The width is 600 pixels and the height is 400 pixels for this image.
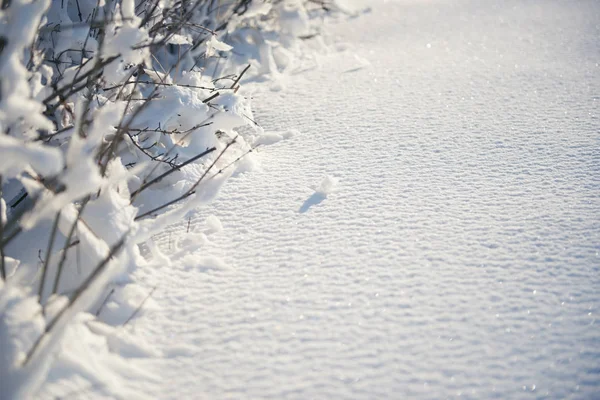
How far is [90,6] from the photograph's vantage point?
1.67 meters

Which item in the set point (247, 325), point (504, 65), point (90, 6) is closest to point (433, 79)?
point (504, 65)

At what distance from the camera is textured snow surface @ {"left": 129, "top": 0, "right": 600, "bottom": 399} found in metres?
0.88

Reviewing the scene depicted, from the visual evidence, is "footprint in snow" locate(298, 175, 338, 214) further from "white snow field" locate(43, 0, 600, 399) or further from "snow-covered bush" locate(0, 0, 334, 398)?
"snow-covered bush" locate(0, 0, 334, 398)

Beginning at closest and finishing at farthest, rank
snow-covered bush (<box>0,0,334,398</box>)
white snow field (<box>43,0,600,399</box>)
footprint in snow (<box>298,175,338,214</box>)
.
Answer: snow-covered bush (<box>0,0,334,398</box>), white snow field (<box>43,0,600,399</box>), footprint in snow (<box>298,175,338,214</box>)

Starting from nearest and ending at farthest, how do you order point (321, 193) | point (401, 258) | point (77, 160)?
point (77, 160) → point (401, 258) → point (321, 193)

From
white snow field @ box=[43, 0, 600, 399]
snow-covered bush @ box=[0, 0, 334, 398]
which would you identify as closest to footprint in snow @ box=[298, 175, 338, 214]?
white snow field @ box=[43, 0, 600, 399]

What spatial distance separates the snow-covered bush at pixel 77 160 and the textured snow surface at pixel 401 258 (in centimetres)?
15

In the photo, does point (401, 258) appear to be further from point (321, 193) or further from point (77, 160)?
point (77, 160)

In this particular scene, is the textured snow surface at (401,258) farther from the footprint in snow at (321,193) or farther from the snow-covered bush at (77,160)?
the snow-covered bush at (77,160)

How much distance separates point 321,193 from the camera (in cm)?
143

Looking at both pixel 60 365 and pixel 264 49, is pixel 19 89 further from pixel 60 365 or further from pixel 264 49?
pixel 264 49

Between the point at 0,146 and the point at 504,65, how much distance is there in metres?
2.22

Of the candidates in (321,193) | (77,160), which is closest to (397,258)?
(321,193)

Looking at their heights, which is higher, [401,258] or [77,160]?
[77,160]
